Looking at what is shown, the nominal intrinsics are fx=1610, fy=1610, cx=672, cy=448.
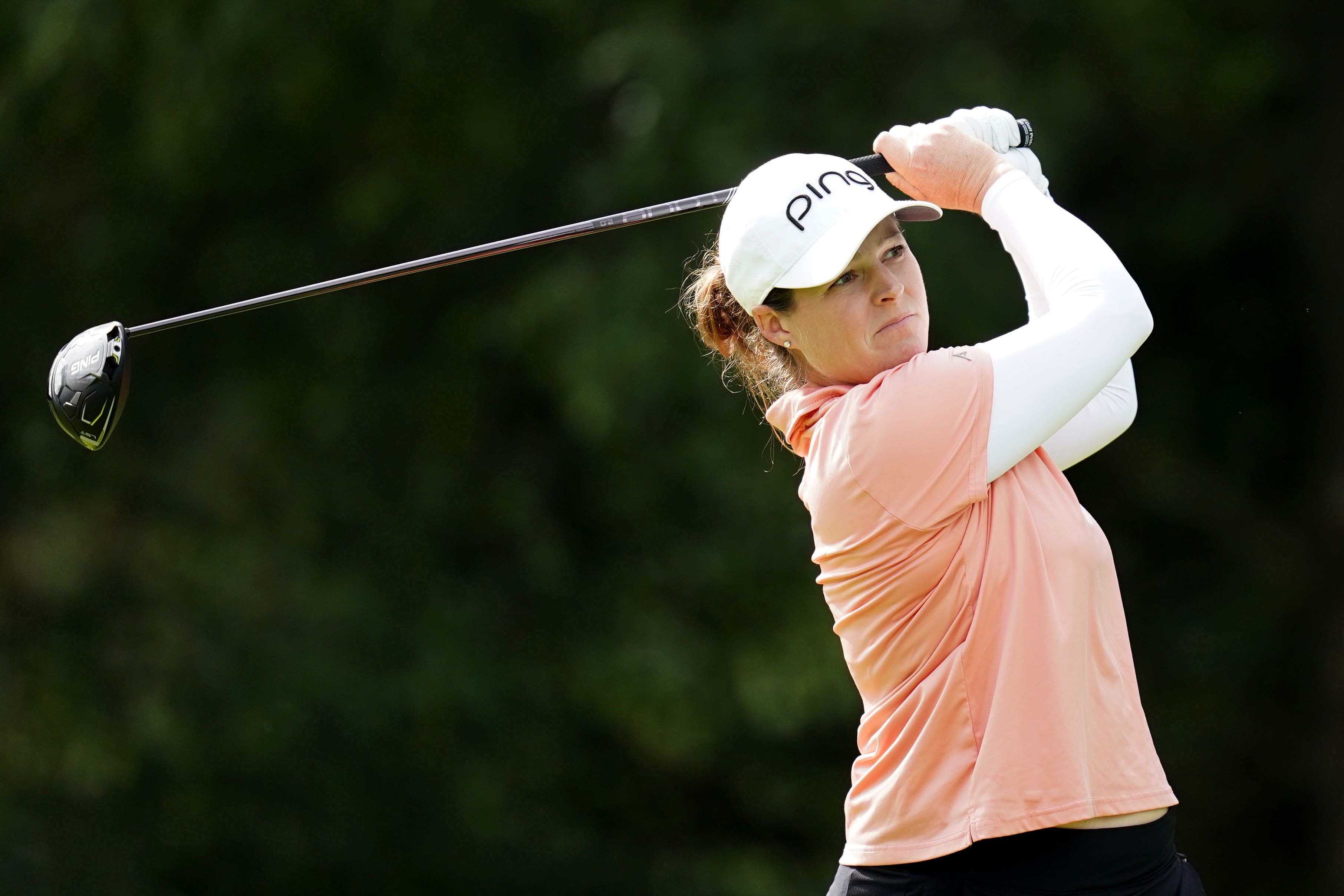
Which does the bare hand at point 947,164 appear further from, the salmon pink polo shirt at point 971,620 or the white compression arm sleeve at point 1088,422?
the salmon pink polo shirt at point 971,620

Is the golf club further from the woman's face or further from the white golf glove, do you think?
the woman's face

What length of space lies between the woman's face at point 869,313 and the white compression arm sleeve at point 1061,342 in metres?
0.14

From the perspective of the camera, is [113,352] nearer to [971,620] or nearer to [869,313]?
[869,313]

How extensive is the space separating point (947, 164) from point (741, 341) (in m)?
0.37

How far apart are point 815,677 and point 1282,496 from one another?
1841 millimetres

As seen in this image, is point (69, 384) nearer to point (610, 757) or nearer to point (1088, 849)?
point (1088, 849)

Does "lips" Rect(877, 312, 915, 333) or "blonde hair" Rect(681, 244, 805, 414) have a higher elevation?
"blonde hair" Rect(681, 244, 805, 414)

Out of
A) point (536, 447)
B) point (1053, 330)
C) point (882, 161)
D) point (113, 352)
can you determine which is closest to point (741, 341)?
point (882, 161)

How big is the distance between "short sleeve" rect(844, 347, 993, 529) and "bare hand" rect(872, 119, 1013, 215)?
0.26 metres

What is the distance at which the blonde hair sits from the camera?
198 centimetres

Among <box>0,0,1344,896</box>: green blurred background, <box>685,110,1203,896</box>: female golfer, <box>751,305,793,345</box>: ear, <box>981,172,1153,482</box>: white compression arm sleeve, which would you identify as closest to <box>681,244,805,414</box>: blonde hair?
<box>751,305,793,345</box>: ear

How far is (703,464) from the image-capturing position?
5520mm

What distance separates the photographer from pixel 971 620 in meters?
1.68

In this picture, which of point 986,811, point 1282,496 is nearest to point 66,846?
point 1282,496
